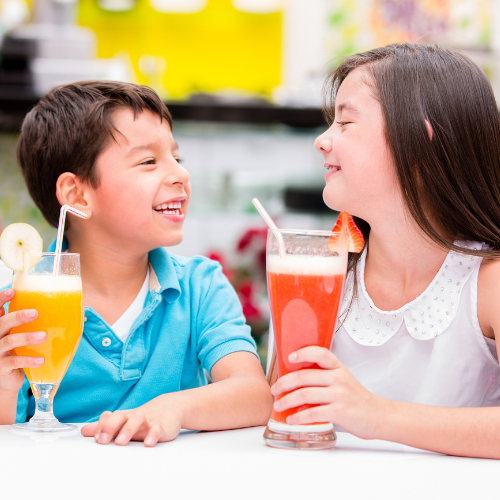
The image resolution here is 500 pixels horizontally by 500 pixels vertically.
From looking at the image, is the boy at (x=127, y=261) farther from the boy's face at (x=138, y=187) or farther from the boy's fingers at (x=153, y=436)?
the boy's fingers at (x=153, y=436)

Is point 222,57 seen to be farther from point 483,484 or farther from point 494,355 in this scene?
point 483,484

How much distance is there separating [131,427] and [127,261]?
602 millimetres

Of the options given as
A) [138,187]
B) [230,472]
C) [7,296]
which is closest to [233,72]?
[138,187]

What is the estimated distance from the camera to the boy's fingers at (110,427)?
3.10ft

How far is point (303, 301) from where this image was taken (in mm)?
968

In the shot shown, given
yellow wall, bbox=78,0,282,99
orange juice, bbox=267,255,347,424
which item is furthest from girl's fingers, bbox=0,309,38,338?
yellow wall, bbox=78,0,282,99

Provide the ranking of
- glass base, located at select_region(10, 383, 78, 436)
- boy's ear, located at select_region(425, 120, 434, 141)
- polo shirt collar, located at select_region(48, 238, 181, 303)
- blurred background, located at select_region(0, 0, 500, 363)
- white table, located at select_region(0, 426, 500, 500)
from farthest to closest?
1. blurred background, located at select_region(0, 0, 500, 363)
2. polo shirt collar, located at select_region(48, 238, 181, 303)
3. boy's ear, located at select_region(425, 120, 434, 141)
4. glass base, located at select_region(10, 383, 78, 436)
5. white table, located at select_region(0, 426, 500, 500)

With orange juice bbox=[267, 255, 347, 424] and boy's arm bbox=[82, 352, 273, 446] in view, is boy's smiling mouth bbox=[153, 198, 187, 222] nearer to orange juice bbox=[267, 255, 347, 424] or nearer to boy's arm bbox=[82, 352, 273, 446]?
boy's arm bbox=[82, 352, 273, 446]

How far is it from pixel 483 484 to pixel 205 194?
3099 mm

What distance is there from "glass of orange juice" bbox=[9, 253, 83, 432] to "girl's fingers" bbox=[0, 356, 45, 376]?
14mm

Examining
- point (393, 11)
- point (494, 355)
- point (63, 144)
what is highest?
point (393, 11)

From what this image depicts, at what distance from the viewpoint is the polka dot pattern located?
4.09 feet

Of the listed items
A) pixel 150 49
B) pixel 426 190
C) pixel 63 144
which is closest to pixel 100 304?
pixel 63 144

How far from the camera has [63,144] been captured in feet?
4.93
